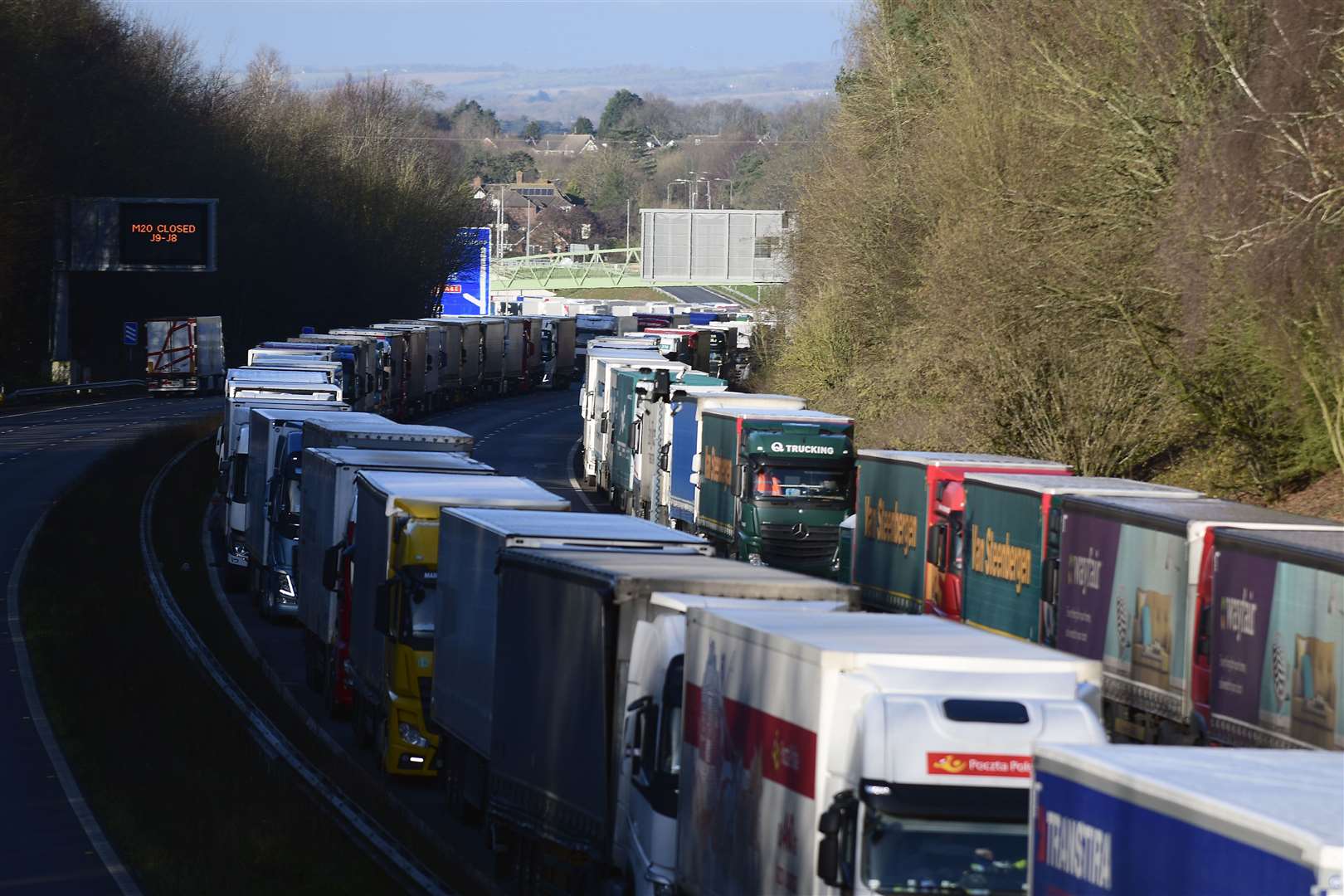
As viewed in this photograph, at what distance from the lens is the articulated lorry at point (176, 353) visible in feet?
259

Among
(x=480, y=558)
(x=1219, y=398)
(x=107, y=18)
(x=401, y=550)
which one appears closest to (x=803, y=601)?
(x=480, y=558)

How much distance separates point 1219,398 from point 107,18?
71304mm

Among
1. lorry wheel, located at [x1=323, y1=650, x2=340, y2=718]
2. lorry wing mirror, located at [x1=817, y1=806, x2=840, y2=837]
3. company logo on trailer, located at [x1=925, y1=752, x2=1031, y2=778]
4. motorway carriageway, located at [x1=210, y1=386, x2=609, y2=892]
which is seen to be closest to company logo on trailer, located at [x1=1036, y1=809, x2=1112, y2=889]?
company logo on trailer, located at [x1=925, y1=752, x2=1031, y2=778]

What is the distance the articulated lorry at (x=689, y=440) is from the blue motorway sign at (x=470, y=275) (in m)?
87.5

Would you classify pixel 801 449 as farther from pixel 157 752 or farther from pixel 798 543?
pixel 157 752

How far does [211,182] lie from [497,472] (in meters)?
77.9

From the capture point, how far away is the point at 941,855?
8.82 meters

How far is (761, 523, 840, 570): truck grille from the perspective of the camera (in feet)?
103

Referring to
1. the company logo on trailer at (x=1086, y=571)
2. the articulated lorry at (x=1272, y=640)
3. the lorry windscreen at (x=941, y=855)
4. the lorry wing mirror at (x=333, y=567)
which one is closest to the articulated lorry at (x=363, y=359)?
the lorry wing mirror at (x=333, y=567)

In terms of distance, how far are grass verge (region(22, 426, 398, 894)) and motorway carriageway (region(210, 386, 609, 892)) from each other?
109 centimetres

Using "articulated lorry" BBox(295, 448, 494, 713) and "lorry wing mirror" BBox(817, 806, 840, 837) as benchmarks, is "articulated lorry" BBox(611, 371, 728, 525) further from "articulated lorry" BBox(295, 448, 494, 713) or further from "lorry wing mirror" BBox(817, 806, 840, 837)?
"lorry wing mirror" BBox(817, 806, 840, 837)

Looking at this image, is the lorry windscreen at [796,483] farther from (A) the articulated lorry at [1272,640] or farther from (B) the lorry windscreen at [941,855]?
(B) the lorry windscreen at [941,855]

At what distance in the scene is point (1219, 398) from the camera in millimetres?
33219

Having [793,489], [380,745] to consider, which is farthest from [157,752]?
[793,489]
